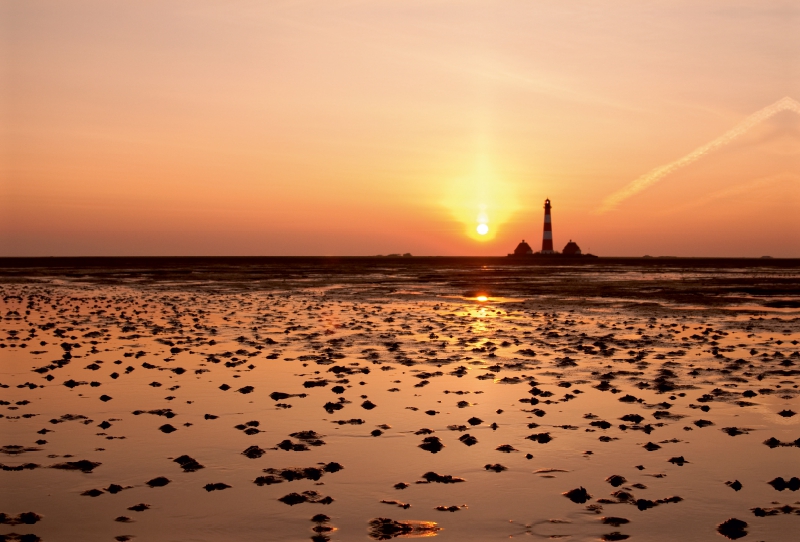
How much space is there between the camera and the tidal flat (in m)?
8.96

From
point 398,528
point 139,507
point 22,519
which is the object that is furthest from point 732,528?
point 22,519

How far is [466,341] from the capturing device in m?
27.1

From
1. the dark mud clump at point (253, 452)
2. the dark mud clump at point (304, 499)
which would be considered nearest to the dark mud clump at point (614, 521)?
the dark mud clump at point (304, 499)

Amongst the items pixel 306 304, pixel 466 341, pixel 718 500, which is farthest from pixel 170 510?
pixel 306 304

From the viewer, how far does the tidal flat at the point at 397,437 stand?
8.96 m

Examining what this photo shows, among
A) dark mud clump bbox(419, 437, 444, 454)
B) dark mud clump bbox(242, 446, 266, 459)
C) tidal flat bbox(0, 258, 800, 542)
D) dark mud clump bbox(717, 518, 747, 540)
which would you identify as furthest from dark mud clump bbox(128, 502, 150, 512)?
Result: dark mud clump bbox(717, 518, 747, 540)

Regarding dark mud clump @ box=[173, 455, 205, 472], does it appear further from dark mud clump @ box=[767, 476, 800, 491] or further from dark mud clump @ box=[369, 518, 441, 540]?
dark mud clump @ box=[767, 476, 800, 491]

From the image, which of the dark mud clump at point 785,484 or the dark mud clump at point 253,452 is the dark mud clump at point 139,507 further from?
the dark mud clump at point 785,484

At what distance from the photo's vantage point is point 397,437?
1295 cm

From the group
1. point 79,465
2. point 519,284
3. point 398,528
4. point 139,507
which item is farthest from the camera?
point 519,284

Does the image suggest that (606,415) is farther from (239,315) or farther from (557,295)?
(557,295)

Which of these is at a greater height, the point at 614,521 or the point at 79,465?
the point at 79,465

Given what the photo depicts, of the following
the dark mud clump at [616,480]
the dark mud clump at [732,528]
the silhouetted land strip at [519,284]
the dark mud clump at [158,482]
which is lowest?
the dark mud clump at [732,528]

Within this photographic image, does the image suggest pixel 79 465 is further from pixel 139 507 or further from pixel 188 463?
pixel 139 507
